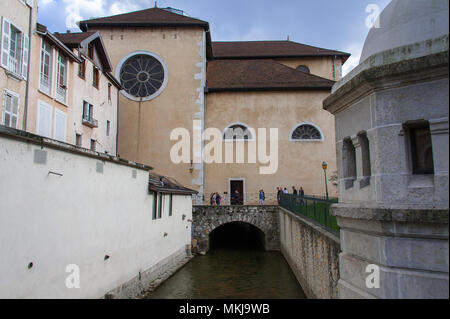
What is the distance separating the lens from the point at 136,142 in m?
22.9

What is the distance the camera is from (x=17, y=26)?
11906 mm

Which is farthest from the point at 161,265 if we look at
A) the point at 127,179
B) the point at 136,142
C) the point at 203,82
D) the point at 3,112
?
the point at 203,82

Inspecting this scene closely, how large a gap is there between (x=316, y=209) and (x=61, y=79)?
1186 cm

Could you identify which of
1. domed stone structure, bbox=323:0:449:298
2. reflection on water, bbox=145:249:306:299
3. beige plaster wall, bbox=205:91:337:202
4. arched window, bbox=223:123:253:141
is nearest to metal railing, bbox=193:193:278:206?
beige plaster wall, bbox=205:91:337:202

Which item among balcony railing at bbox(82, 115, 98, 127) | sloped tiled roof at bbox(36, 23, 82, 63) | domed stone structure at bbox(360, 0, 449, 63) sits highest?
sloped tiled roof at bbox(36, 23, 82, 63)

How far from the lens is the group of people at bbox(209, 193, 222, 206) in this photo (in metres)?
22.0

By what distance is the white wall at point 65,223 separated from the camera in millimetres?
5355

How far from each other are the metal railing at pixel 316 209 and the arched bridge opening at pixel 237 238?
736 centimetres

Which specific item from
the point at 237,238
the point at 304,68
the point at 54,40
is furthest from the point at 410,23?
the point at 304,68

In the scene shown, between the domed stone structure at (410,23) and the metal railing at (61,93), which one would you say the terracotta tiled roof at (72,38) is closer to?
the metal railing at (61,93)

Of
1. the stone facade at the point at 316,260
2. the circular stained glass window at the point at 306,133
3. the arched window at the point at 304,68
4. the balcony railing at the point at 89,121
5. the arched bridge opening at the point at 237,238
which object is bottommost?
the arched bridge opening at the point at 237,238

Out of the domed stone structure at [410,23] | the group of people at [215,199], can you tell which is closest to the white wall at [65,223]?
the domed stone structure at [410,23]

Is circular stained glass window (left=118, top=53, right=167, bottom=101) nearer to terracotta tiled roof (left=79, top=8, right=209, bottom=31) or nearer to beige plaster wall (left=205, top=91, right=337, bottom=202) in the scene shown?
terracotta tiled roof (left=79, top=8, right=209, bottom=31)

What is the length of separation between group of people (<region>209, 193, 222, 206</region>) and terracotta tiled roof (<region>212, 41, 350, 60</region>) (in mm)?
13562
